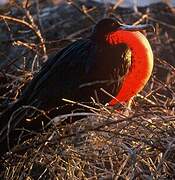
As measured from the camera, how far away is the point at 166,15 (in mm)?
4766

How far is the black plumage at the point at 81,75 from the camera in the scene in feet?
9.58

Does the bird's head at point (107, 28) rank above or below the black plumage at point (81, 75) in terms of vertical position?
above

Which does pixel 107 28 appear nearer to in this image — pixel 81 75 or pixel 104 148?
pixel 81 75

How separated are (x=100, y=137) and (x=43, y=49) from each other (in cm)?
106

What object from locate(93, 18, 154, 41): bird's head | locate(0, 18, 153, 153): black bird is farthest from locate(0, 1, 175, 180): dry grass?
locate(93, 18, 154, 41): bird's head

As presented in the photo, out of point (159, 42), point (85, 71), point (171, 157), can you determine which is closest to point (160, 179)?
point (171, 157)

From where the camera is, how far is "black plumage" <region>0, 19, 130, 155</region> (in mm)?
2920

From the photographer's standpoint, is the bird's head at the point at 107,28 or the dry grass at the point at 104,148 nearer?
the dry grass at the point at 104,148

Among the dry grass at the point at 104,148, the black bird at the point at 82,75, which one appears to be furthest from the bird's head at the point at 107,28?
the dry grass at the point at 104,148

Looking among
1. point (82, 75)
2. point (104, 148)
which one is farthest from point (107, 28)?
point (104, 148)

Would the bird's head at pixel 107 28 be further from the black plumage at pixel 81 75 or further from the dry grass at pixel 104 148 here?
the dry grass at pixel 104 148

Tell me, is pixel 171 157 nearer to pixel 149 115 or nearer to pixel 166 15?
pixel 149 115

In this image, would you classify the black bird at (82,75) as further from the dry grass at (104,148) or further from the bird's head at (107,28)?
the dry grass at (104,148)

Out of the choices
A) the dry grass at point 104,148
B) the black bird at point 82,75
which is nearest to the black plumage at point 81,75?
the black bird at point 82,75
